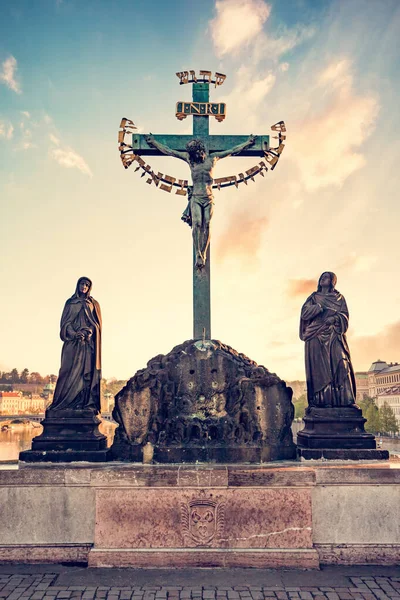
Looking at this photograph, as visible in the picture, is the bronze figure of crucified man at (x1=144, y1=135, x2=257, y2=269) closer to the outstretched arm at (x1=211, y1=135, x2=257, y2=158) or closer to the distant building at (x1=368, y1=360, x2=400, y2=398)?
the outstretched arm at (x1=211, y1=135, x2=257, y2=158)

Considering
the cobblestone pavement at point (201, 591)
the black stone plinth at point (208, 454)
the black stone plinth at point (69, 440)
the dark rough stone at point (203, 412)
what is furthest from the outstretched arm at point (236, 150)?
the cobblestone pavement at point (201, 591)

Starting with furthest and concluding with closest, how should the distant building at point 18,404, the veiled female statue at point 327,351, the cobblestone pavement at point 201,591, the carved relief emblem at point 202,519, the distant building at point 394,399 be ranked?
the distant building at point 18,404 < the distant building at point 394,399 < the veiled female statue at point 327,351 < the carved relief emblem at point 202,519 < the cobblestone pavement at point 201,591

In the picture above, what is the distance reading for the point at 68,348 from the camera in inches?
307

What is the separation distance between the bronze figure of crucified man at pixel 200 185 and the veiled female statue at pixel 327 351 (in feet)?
8.23

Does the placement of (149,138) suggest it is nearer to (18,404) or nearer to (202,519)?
(202,519)

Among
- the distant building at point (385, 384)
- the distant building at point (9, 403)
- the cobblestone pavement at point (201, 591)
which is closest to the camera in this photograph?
the cobblestone pavement at point (201, 591)

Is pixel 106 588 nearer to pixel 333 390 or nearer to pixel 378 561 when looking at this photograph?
pixel 378 561

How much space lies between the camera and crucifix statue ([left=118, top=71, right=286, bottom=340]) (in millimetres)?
9195

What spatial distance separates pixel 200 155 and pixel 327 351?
15.3 feet

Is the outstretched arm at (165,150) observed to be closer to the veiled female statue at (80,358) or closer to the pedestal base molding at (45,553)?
the veiled female statue at (80,358)

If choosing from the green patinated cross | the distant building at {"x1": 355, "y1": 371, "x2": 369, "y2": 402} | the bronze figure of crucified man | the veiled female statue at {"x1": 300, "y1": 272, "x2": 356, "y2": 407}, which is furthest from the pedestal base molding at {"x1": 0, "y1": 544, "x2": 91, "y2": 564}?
the distant building at {"x1": 355, "y1": 371, "x2": 369, "y2": 402}

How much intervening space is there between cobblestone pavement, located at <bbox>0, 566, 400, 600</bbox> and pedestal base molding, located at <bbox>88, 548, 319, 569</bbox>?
36 cm

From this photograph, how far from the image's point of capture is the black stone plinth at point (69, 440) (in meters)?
7.17

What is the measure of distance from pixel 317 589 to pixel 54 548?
346 cm
